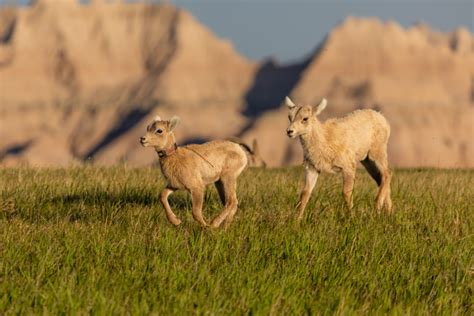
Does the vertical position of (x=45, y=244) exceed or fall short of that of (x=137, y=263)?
it falls short

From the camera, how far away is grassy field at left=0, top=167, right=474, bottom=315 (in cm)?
629

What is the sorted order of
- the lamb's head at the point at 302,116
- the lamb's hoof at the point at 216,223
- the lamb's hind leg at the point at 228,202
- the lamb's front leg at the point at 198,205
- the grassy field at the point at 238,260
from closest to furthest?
the grassy field at the point at 238,260, the lamb's front leg at the point at 198,205, the lamb's hoof at the point at 216,223, the lamb's hind leg at the point at 228,202, the lamb's head at the point at 302,116

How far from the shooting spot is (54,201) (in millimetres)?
11164

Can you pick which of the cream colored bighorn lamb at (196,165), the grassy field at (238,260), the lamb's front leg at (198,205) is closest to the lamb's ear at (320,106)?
the grassy field at (238,260)

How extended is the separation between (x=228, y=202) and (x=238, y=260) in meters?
2.24

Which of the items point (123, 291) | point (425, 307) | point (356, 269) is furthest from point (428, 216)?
point (123, 291)

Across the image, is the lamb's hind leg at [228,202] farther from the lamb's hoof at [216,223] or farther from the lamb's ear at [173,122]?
the lamb's ear at [173,122]

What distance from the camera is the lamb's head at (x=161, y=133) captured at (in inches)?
372

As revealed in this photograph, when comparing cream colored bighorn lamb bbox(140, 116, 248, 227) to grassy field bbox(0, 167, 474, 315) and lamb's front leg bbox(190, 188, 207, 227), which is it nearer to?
lamb's front leg bbox(190, 188, 207, 227)

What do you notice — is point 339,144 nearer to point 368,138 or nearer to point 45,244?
point 368,138

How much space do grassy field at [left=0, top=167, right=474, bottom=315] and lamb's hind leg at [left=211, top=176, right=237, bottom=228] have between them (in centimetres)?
21

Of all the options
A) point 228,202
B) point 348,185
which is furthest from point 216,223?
point 348,185

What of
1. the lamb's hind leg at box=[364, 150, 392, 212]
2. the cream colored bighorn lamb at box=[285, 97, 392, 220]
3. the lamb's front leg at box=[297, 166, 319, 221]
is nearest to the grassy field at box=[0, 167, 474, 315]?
the lamb's front leg at box=[297, 166, 319, 221]

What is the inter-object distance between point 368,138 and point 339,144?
102 centimetres
